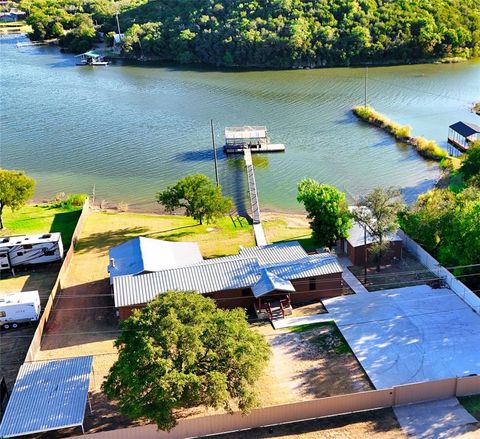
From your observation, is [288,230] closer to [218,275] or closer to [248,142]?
[218,275]

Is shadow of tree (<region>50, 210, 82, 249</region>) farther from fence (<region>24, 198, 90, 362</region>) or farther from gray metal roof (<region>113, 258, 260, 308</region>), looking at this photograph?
gray metal roof (<region>113, 258, 260, 308</region>)

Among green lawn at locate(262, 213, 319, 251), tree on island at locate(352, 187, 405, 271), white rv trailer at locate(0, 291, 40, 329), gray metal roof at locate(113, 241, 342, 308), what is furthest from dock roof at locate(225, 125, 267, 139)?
white rv trailer at locate(0, 291, 40, 329)

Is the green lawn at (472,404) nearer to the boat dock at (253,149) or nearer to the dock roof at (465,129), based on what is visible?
the dock roof at (465,129)

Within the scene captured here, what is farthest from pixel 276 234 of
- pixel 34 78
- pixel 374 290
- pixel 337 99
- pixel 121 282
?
pixel 34 78

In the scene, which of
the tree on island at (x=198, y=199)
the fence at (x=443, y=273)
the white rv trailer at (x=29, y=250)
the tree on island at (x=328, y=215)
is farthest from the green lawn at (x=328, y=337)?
the white rv trailer at (x=29, y=250)

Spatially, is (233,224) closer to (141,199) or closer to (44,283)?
(141,199)
